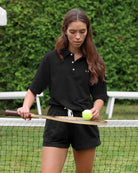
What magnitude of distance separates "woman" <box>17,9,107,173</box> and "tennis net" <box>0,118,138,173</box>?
4.65 ft

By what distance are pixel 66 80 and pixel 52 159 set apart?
70 centimetres

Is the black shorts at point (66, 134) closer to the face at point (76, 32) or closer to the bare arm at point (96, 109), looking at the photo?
the bare arm at point (96, 109)

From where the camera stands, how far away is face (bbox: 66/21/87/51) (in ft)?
11.4

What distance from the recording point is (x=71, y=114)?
353cm

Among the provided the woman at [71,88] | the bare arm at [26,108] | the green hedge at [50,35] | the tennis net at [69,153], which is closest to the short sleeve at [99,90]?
the woman at [71,88]

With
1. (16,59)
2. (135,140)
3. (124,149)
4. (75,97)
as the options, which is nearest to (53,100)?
(75,97)

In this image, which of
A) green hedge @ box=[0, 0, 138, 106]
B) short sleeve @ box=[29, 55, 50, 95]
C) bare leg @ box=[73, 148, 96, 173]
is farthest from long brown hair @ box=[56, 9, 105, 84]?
green hedge @ box=[0, 0, 138, 106]

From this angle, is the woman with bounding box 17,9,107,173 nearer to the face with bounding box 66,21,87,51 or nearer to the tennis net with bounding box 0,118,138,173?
the face with bounding box 66,21,87,51

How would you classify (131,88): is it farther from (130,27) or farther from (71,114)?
(71,114)

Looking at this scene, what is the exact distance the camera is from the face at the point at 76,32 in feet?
11.4

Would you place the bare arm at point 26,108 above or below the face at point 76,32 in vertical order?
below

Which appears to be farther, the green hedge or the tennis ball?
the green hedge

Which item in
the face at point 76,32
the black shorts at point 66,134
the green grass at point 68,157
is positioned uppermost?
the face at point 76,32

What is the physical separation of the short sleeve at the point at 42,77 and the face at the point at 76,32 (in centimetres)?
30
